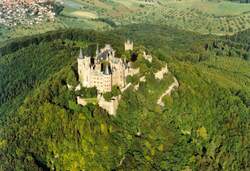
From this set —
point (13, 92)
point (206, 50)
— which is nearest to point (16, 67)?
point (13, 92)

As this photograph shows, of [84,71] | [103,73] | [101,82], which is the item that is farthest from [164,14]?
[103,73]

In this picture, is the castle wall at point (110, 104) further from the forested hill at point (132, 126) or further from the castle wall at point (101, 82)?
the castle wall at point (101, 82)

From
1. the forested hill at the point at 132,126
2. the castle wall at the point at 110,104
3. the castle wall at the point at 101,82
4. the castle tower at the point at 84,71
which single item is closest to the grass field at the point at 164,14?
the forested hill at the point at 132,126

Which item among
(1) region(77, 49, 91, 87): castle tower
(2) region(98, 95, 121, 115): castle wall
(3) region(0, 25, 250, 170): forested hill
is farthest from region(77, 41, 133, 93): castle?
(3) region(0, 25, 250, 170): forested hill

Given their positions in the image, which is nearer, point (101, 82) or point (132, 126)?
point (101, 82)

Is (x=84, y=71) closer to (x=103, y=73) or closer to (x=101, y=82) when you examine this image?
(x=101, y=82)

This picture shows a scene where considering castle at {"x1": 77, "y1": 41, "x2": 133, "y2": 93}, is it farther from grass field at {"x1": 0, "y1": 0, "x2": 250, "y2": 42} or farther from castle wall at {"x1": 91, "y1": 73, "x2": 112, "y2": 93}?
grass field at {"x1": 0, "y1": 0, "x2": 250, "y2": 42}
